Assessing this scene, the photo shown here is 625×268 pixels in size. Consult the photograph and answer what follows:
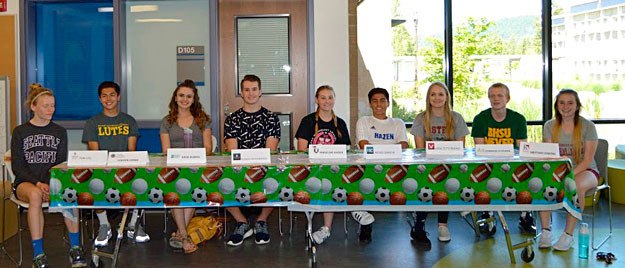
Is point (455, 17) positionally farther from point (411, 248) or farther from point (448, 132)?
point (411, 248)

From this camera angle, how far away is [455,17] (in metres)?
6.82

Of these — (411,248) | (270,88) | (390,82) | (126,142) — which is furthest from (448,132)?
(126,142)

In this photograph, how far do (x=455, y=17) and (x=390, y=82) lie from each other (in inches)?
42.9

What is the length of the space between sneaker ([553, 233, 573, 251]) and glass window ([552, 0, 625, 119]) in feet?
9.67

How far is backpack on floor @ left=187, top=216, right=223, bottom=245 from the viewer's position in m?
4.62

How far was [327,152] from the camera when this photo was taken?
3949mm

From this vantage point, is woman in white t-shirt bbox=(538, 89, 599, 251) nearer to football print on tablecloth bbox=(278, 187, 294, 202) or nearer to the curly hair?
football print on tablecloth bbox=(278, 187, 294, 202)

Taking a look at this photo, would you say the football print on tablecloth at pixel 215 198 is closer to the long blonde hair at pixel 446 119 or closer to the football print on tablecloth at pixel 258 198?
the football print on tablecloth at pixel 258 198

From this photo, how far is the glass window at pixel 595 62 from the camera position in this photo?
273 inches

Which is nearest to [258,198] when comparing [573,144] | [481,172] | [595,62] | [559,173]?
[481,172]

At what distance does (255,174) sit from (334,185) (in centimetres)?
46

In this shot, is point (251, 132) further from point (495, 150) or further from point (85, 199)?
point (495, 150)

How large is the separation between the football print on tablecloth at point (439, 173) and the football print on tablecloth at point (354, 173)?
403 mm

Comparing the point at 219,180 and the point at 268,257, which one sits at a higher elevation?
the point at 219,180
